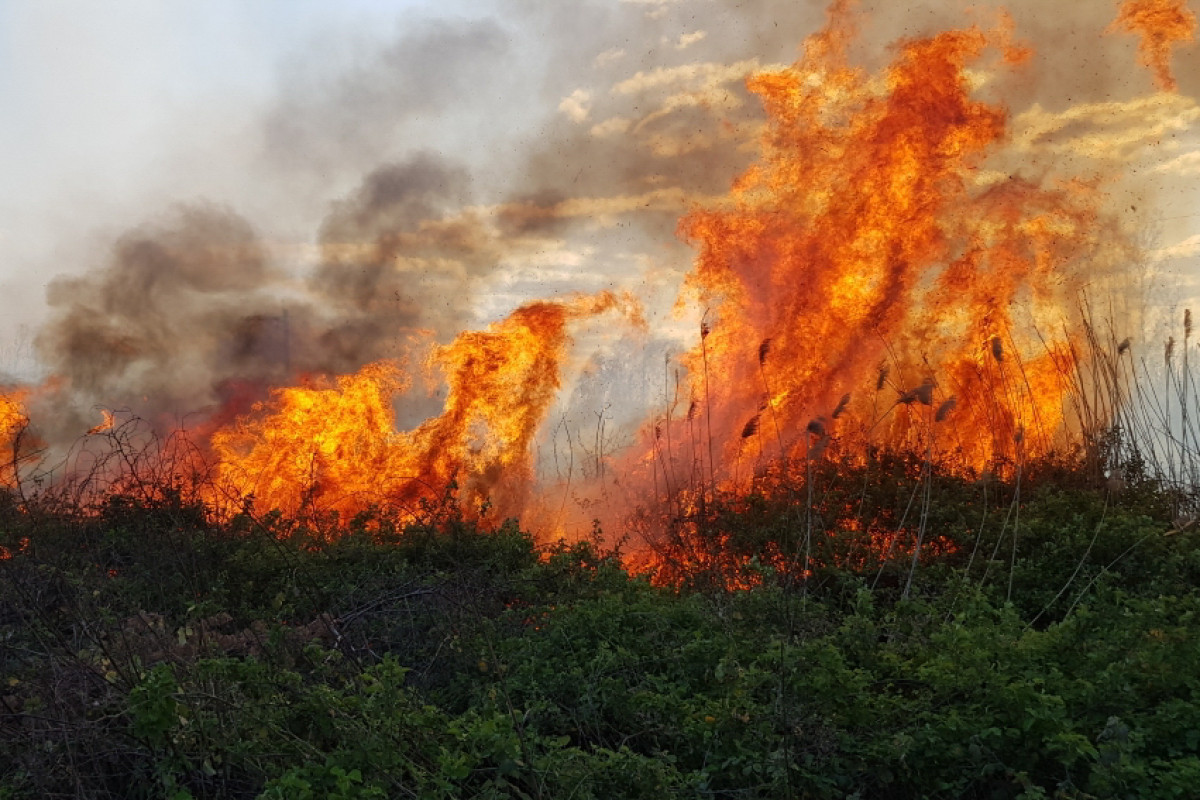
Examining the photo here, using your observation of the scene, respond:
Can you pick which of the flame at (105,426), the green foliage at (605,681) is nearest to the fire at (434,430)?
the flame at (105,426)

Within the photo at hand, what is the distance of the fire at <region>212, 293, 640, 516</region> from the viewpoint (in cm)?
1257

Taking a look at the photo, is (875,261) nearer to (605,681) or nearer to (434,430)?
(434,430)

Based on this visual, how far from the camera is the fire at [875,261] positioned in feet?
39.6

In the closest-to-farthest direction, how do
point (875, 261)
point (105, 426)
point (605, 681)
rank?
point (605, 681)
point (105, 426)
point (875, 261)

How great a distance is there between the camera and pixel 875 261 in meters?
12.4

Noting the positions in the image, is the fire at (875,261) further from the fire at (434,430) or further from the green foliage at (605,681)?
the green foliage at (605,681)

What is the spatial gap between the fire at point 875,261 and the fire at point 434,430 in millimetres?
2211

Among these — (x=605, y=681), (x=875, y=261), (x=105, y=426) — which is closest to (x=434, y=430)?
(x=105, y=426)

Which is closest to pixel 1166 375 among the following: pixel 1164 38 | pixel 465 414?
pixel 1164 38

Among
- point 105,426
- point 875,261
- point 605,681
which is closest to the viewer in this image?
point 605,681

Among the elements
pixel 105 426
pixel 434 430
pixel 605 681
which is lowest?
pixel 605 681

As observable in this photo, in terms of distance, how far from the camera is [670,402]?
12.5 m

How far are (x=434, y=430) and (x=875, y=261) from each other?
6238mm

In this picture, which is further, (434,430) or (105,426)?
(434,430)
